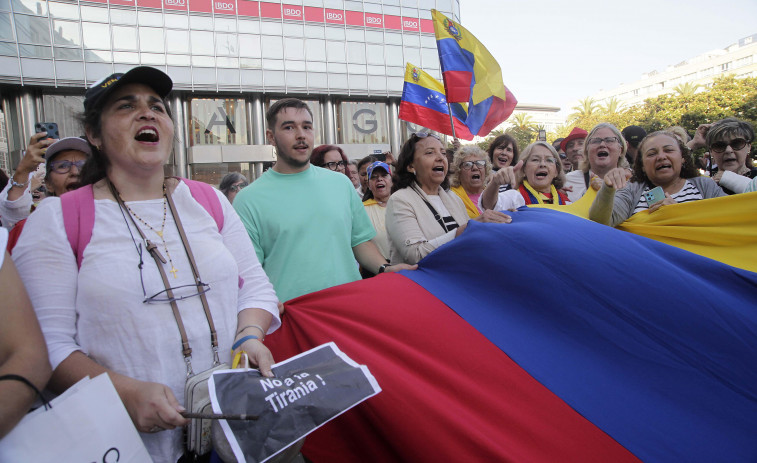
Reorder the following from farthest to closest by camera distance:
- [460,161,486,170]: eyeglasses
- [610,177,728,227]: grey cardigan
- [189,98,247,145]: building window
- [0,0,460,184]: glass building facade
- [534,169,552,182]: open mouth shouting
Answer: [189,98,247,145]: building window
[0,0,460,184]: glass building facade
[460,161,486,170]: eyeglasses
[534,169,552,182]: open mouth shouting
[610,177,728,227]: grey cardigan

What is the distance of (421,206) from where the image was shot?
11.0 ft

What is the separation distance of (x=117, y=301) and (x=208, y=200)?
→ 1.75 ft

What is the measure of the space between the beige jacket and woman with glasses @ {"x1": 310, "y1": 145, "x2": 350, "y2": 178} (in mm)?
1823

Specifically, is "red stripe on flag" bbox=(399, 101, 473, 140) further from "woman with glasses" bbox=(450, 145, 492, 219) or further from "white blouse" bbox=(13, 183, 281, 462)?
"white blouse" bbox=(13, 183, 281, 462)

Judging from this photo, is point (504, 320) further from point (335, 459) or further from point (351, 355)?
point (335, 459)

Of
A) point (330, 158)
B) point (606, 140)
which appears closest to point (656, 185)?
point (606, 140)

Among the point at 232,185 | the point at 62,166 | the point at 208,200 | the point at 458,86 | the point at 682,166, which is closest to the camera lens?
the point at 208,200

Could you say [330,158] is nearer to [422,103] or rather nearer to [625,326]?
[422,103]

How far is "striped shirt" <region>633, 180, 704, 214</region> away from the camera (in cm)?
312

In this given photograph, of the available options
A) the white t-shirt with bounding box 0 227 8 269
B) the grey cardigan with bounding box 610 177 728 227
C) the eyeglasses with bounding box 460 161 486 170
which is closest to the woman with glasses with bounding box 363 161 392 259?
the eyeglasses with bounding box 460 161 486 170

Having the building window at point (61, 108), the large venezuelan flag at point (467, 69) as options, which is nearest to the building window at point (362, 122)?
the building window at point (61, 108)

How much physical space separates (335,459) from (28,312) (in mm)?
1151

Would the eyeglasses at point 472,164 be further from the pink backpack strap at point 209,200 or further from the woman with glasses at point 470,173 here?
the pink backpack strap at point 209,200

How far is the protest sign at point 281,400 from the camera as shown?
1243mm
